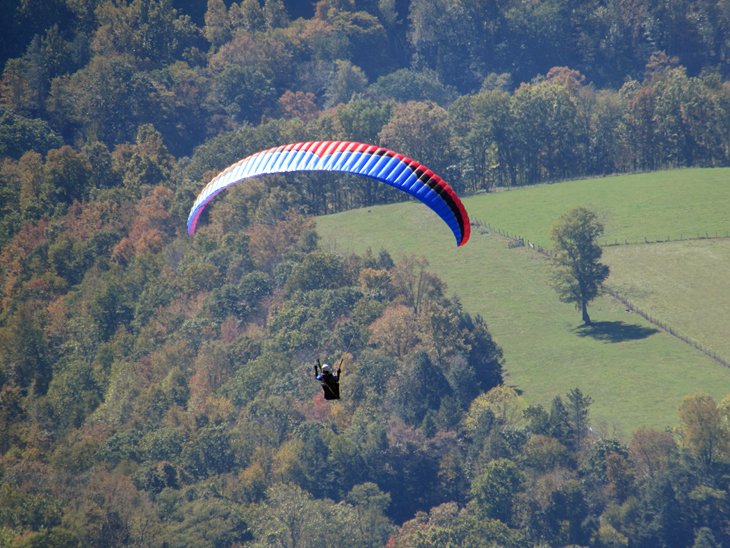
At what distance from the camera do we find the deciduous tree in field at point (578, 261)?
14462cm

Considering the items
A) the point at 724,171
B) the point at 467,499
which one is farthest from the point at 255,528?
the point at 724,171

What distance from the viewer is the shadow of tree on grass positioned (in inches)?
5531

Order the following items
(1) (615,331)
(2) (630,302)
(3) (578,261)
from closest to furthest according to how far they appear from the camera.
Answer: (1) (615,331) < (3) (578,261) < (2) (630,302)

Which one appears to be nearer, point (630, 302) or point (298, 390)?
point (298, 390)

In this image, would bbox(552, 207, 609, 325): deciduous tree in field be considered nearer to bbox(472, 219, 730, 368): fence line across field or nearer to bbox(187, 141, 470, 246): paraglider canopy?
bbox(472, 219, 730, 368): fence line across field

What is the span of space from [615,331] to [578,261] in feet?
24.1

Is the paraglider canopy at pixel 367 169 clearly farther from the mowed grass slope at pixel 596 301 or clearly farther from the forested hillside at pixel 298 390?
the mowed grass slope at pixel 596 301

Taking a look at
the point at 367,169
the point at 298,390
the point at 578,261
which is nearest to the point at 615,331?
the point at 578,261

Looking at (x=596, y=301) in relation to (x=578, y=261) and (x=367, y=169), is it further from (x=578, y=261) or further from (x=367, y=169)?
(x=367, y=169)

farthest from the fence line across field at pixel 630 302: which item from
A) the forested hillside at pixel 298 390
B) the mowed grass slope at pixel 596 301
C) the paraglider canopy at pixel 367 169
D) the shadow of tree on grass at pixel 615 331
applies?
the paraglider canopy at pixel 367 169

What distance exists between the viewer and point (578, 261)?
A: 145 meters

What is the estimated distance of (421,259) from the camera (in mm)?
154000

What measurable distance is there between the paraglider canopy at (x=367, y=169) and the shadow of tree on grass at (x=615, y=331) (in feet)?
253

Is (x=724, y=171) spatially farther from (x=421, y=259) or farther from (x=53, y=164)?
(x=53, y=164)
